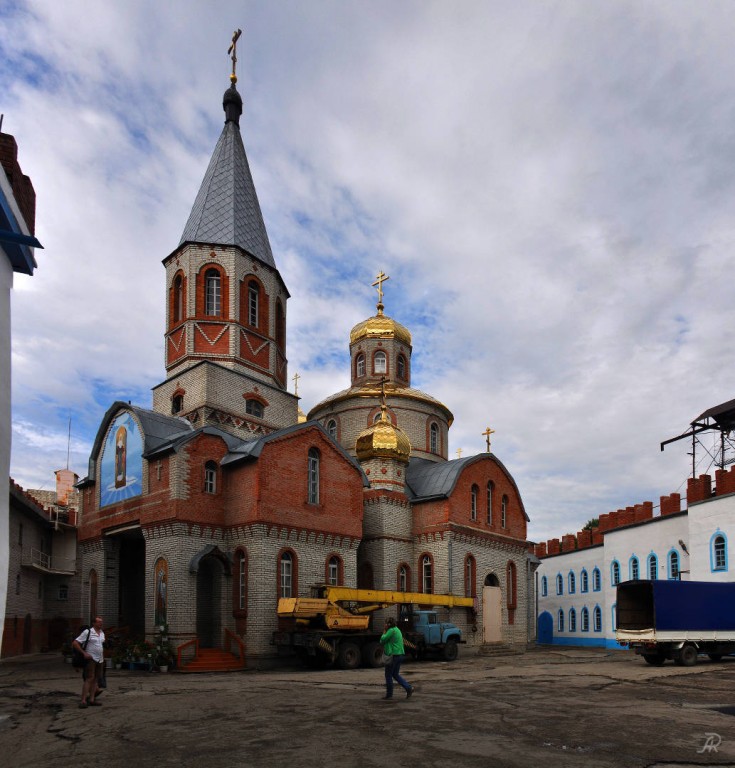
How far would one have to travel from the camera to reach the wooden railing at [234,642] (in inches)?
838

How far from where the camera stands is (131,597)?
2591 cm

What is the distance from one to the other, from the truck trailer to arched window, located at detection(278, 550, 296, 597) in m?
9.01

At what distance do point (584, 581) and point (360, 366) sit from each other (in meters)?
15.5

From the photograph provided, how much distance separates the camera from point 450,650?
2398 cm

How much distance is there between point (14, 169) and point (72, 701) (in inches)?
402

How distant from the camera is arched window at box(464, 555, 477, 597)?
95.0 feet

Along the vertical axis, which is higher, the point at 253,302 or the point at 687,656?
the point at 253,302

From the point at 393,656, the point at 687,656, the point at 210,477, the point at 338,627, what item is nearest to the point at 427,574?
the point at 338,627

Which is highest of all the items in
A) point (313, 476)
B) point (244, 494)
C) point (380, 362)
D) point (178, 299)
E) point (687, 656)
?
point (178, 299)

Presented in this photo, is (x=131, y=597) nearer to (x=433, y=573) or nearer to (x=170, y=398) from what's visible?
(x=170, y=398)

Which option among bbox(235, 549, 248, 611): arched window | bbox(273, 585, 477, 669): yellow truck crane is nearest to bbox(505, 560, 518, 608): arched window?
bbox(273, 585, 477, 669): yellow truck crane

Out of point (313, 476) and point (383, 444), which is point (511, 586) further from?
point (313, 476)

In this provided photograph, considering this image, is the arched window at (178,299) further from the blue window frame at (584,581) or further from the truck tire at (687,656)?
the blue window frame at (584,581)

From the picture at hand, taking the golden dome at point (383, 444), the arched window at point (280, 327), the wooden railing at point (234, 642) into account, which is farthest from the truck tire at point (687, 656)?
the arched window at point (280, 327)
